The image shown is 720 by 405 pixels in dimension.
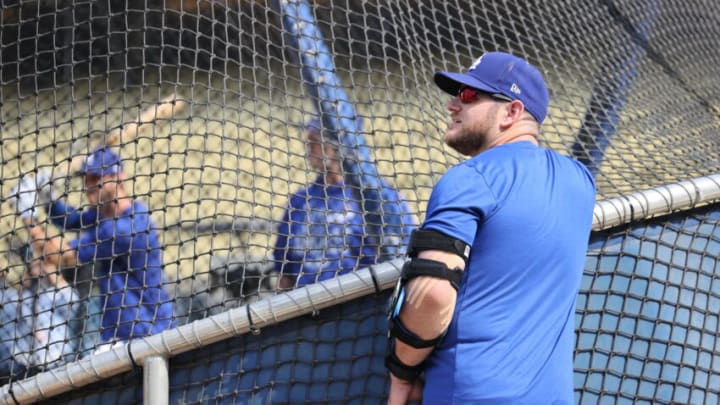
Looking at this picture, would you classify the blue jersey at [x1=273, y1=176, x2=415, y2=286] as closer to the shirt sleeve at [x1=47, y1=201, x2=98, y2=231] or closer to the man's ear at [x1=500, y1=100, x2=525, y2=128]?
the man's ear at [x1=500, y1=100, x2=525, y2=128]

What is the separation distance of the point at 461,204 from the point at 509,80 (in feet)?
1.54

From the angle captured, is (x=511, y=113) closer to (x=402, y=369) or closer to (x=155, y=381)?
(x=402, y=369)

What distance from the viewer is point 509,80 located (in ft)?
7.28

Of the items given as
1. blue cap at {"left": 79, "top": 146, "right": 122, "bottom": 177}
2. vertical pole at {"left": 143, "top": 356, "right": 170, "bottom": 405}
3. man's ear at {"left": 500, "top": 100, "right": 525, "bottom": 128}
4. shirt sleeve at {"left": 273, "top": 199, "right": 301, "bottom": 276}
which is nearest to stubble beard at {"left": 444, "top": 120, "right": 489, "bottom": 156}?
man's ear at {"left": 500, "top": 100, "right": 525, "bottom": 128}

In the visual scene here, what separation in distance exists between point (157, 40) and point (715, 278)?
8.23ft

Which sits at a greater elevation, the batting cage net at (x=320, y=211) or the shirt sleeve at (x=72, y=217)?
the batting cage net at (x=320, y=211)

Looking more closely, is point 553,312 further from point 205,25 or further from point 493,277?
point 205,25

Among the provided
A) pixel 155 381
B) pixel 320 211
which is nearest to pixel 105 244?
pixel 320 211

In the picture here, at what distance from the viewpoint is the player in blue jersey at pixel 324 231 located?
8.76 ft

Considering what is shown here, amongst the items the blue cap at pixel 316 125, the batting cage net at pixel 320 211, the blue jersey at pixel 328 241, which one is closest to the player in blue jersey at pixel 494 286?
the batting cage net at pixel 320 211

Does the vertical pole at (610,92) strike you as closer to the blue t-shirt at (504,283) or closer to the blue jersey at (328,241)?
the blue jersey at (328,241)

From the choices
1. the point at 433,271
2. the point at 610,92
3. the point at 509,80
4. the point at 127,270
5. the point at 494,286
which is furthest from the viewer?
the point at 610,92

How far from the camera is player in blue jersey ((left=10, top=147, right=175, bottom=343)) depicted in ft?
9.20

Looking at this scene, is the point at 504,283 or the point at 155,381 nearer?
the point at 504,283
